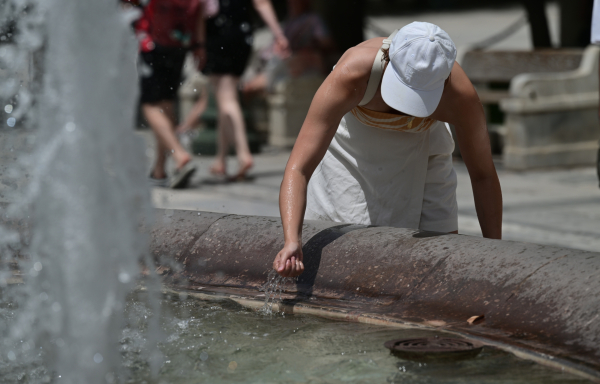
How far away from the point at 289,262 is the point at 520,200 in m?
3.58

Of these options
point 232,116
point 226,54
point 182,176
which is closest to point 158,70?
point 226,54

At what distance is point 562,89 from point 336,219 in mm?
4545

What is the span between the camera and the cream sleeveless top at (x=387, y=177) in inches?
117

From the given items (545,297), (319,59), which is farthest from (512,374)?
(319,59)

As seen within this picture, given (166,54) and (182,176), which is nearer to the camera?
(182,176)

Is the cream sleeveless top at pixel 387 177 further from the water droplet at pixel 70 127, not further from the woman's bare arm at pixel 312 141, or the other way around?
the water droplet at pixel 70 127

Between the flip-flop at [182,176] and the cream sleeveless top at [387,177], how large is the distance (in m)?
3.16

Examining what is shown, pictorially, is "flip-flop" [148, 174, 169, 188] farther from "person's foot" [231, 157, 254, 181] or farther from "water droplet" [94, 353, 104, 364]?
"water droplet" [94, 353, 104, 364]

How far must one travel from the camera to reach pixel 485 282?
8.09 ft

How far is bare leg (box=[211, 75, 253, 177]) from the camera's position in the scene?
21.7 ft

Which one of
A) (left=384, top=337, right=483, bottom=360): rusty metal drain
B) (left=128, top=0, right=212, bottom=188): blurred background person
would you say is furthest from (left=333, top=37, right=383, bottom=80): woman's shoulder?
(left=128, top=0, right=212, bottom=188): blurred background person

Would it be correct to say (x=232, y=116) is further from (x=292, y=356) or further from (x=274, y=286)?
(x=292, y=356)

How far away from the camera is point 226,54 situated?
21.8ft

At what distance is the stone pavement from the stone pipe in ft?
6.72
